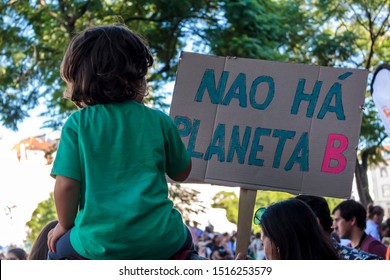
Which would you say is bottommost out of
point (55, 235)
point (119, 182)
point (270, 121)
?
point (55, 235)

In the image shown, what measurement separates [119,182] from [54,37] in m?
11.9

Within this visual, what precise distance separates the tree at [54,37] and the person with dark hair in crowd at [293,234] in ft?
33.6

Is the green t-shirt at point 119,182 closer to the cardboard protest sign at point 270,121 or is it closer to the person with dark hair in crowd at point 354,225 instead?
the cardboard protest sign at point 270,121

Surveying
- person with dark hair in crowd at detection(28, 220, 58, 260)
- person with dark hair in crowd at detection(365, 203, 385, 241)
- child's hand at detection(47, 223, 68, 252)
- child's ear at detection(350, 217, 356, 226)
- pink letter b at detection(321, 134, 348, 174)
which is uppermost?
pink letter b at detection(321, 134, 348, 174)

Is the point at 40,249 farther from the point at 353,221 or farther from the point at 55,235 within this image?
the point at 353,221

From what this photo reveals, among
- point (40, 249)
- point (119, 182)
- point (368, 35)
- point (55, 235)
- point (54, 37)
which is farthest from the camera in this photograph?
point (368, 35)

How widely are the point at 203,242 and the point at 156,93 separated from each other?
3628 mm

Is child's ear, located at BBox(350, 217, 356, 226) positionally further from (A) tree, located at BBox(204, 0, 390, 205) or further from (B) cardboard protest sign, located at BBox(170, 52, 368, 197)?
(A) tree, located at BBox(204, 0, 390, 205)

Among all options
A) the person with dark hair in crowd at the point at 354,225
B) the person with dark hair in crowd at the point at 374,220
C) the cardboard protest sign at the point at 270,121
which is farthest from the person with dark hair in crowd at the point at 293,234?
the person with dark hair in crowd at the point at 374,220

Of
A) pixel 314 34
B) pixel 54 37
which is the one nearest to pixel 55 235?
pixel 54 37

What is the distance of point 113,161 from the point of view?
2.63 meters

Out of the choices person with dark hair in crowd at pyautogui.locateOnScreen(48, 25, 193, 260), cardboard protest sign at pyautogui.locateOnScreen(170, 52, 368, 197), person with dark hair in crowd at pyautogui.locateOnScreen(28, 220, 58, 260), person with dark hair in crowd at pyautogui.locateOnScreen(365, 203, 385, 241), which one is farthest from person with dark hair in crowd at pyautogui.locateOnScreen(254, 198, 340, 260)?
person with dark hair in crowd at pyautogui.locateOnScreen(365, 203, 385, 241)

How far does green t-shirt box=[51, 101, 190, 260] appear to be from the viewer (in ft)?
8.43
